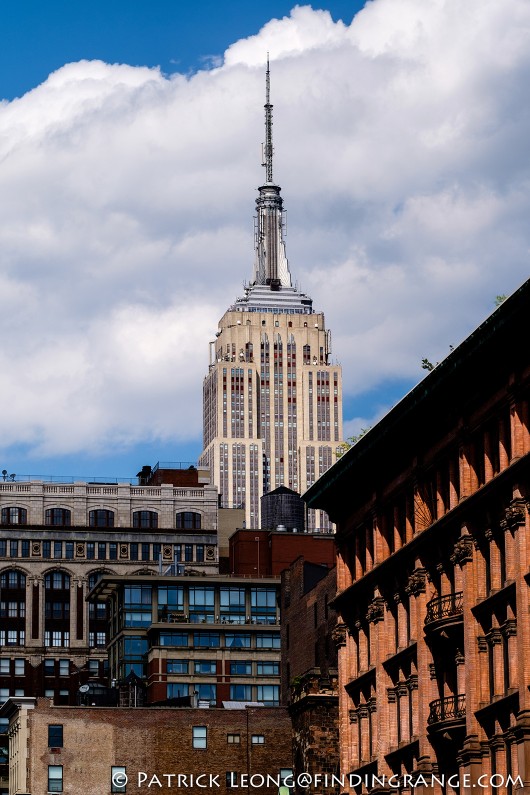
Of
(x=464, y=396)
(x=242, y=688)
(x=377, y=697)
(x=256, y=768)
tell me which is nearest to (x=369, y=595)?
(x=377, y=697)

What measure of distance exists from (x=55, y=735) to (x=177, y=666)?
149ft

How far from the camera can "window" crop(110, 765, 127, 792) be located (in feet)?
472

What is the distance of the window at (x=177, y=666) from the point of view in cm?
19012

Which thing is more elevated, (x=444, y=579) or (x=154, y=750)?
(x=154, y=750)

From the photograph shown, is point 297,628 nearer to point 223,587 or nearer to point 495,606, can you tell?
point 223,587

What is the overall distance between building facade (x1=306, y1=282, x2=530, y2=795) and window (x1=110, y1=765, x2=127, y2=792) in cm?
4118

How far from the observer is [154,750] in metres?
145

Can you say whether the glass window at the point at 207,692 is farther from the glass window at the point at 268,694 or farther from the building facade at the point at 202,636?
the glass window at the point at 268,694

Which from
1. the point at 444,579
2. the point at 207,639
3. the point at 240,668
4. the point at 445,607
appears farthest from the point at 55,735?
the point at 445,607

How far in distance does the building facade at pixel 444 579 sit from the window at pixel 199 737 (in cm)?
3934

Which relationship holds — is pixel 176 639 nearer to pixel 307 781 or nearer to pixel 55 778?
pixel 55 778

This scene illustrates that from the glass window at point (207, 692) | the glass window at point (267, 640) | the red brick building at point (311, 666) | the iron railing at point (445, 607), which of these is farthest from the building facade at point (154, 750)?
the iron railing at point (445, 607)

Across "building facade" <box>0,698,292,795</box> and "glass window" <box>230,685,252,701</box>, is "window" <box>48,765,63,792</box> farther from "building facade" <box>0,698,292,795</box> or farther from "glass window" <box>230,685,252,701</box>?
"glass window" <box>230,685,252,701</box>

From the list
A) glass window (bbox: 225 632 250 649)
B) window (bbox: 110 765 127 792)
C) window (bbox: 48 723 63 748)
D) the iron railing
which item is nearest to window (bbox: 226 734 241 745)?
window (bbox: 110 765 127 792)
